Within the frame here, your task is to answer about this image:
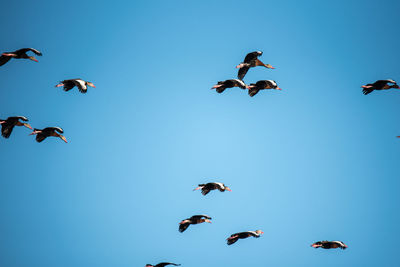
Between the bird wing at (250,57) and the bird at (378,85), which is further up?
the bird wing at (250,57)

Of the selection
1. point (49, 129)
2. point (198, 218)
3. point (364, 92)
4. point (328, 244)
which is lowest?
point (328, 244)

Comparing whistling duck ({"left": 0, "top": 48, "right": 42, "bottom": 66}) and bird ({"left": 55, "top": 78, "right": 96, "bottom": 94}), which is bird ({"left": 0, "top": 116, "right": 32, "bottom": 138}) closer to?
whistling duck ({"left": 0, "top": 48, "right": 42, "bottom": 66})

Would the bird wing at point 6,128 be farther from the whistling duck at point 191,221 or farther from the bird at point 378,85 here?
the bird at point 378,85

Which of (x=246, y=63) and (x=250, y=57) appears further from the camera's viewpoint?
(x=246, y=63)

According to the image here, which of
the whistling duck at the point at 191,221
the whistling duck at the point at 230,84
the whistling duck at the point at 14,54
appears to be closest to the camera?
the whistling duck at the point at 14,54

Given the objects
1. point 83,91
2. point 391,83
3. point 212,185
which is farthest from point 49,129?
point 391,83

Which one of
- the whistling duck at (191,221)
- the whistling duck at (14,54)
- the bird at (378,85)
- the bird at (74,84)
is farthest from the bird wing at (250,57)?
the whistling duck at (14,54)

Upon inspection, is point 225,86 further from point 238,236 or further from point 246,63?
point 238,236

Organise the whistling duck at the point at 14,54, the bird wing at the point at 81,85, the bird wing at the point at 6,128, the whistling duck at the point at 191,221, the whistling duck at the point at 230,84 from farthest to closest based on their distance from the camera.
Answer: the whistling duck at the point at 191,221
the whistling duck at the point at 230,84
the bird wing at the point at 6,128
the whistling duck at the point at 14,54
the bird wing at the point at 81,85

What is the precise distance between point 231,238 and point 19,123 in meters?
14.4

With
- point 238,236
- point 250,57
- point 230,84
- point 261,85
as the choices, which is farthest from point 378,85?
point 238,236

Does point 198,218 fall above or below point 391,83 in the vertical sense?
below

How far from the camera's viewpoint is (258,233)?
1113 inches

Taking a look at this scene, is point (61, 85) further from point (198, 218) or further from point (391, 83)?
point (391, 83)
